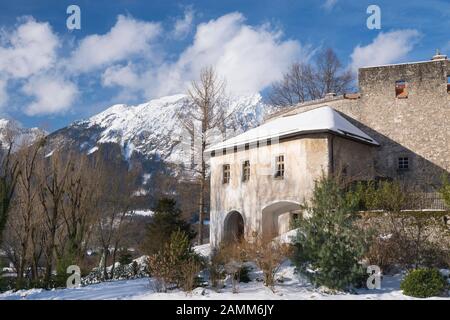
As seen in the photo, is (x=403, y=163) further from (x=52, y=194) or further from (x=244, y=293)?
(x=52, y=194)

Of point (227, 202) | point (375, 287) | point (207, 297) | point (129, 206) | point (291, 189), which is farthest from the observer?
point (129, 206)

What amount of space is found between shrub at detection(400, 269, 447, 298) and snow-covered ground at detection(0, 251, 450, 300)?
0.31 m

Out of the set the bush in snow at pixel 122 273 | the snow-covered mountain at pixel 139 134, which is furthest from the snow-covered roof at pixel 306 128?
the snow-covered mountain at pixel 139 134

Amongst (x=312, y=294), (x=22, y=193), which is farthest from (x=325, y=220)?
(x=22, y=193)

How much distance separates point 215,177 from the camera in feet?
80.4

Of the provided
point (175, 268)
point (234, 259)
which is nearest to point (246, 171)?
point (234, 259)

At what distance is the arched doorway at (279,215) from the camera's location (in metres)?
21.6

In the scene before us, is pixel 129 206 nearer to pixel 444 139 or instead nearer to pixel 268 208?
pixel 268 208

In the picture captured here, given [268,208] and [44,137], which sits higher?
[44,137]

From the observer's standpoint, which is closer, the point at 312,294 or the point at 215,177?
the point at 312,294

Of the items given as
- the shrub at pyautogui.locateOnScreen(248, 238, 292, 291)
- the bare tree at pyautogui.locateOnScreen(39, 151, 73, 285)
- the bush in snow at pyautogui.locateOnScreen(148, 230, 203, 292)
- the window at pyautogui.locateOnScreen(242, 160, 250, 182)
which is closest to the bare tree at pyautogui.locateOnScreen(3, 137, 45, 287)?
the bare tree at pyautogui.locateOnScreen(39, 151, 73, 285)

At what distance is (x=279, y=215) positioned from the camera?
22641mm

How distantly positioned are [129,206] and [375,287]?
18928 mm

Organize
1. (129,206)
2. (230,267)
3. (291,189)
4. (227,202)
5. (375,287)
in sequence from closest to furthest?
(375,287), (230,267), (291,189), (227,202), (129,206)
